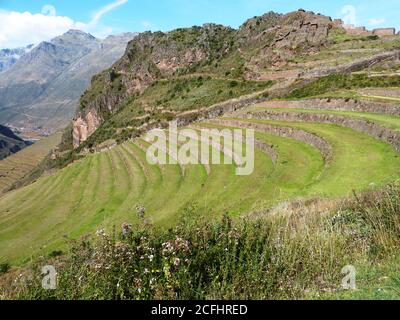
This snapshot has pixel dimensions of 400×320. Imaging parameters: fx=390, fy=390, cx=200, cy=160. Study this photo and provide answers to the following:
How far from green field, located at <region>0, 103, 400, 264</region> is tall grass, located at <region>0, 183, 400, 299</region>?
11.2 feet

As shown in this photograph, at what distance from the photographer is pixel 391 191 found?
8727 mm

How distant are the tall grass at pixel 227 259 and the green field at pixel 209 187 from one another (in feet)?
11.2

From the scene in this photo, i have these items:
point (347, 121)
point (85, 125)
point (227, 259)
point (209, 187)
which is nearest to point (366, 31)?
point (347, 121)

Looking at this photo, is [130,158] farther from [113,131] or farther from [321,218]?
[113,131]

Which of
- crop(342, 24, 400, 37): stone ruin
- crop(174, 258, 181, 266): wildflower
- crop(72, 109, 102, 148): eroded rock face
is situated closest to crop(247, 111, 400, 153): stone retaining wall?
crop(174, 258, 181, 266): wildflower

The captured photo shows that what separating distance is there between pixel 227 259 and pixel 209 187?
47.5 feet

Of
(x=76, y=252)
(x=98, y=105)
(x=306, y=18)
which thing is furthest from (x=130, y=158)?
(x=98, y=105)

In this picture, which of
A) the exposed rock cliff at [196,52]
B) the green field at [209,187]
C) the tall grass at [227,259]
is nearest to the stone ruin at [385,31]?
the exposed rock cliff at [196,52]

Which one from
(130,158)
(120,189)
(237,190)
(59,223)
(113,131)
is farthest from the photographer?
(113,131)

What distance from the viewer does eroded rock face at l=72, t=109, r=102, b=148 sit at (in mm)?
151375

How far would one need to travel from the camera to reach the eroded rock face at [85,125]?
497 feet

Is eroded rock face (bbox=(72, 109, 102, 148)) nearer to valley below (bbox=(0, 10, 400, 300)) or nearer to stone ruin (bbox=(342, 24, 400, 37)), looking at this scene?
valley below (bbox=(0, 10, 400, 300))
